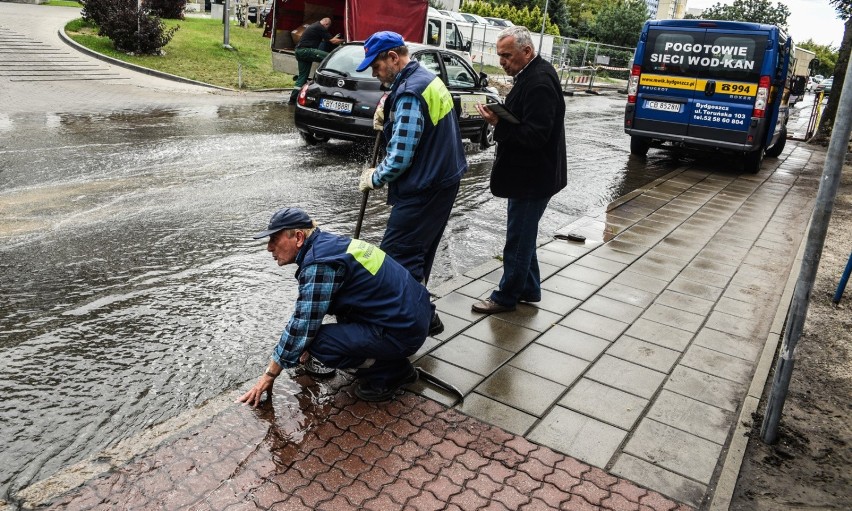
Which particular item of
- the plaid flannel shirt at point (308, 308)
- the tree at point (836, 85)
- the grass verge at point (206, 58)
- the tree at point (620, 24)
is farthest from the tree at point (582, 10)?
the plaid flannel shirt at point (308, 308)

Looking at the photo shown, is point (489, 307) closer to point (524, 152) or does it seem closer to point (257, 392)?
point (524, 152)

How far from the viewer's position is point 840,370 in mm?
4898

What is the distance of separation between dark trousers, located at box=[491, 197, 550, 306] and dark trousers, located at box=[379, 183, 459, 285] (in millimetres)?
834

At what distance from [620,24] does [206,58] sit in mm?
37134

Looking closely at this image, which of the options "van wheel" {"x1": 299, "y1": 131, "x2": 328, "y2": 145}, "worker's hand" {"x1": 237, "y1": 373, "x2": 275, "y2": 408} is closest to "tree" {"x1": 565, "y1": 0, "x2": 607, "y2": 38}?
"van wheel" {"x1": 299, "y1": 131, "x2": 328, "y2": 145}

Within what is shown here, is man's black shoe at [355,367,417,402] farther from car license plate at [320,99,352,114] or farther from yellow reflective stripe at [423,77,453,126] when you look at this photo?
car license plate at [320,99,352,114]

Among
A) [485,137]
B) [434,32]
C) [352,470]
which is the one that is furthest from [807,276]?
[434,32]

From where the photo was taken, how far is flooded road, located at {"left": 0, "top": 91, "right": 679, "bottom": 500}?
3.78m

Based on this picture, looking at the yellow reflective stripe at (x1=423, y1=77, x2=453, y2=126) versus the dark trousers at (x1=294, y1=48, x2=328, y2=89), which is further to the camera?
the dark trousers at (x1=294, y1=48, x2=328, y2=89)

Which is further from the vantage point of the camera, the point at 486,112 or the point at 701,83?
the point at 701,83

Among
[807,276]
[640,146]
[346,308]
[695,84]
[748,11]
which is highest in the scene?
[748,11]

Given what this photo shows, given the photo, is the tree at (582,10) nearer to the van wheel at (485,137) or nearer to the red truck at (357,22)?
the red truck at (357,22)

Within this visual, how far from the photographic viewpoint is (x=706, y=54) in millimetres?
11500

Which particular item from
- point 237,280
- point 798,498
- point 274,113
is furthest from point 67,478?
point 274,113
